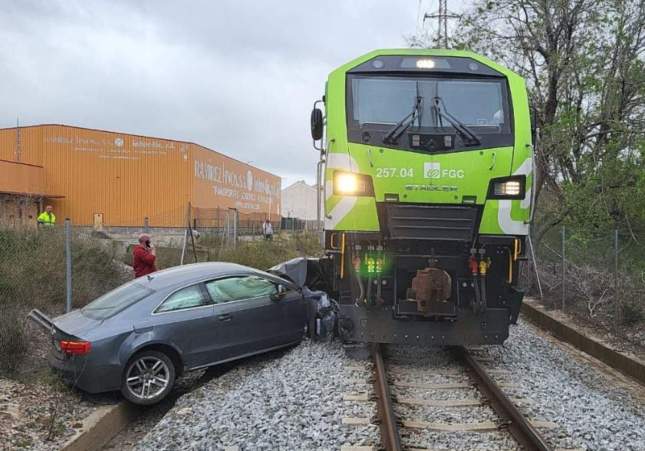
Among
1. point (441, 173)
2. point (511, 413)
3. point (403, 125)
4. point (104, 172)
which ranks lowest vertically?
point (511, 413)

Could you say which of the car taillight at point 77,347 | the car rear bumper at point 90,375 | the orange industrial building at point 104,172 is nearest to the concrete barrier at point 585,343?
the car rear bumper at point 90,375

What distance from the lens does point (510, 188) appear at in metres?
6.46

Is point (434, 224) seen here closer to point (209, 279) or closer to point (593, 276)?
point (209, 279)

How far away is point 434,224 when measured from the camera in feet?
20.8

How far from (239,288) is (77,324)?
6.87 feet

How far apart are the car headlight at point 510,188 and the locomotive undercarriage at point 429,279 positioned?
351mm

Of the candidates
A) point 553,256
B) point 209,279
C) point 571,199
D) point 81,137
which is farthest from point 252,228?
point 209,279

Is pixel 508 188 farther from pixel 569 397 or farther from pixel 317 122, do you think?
pixel 317 122

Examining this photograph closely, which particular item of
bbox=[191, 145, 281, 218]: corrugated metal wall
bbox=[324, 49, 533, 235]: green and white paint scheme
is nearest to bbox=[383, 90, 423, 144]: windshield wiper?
bbox=[324, 49, 533, 235]: green and white paint scheme

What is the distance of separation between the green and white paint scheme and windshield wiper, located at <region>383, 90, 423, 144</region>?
0.11 m

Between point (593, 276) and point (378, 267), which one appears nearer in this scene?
point (378, 267)

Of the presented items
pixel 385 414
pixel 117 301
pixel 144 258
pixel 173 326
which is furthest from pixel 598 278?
pixel 117 301

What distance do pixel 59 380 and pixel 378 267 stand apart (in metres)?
3.79

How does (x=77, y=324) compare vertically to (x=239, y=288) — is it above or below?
below
